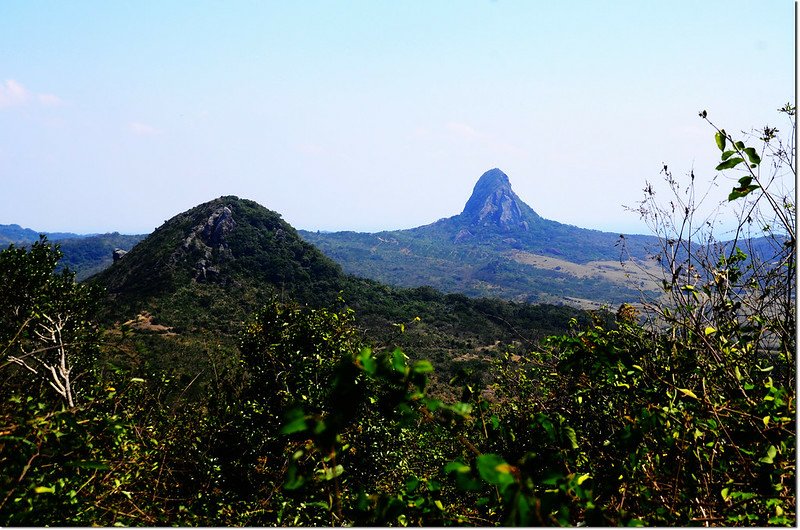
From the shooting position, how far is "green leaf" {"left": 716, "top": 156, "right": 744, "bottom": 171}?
2932 millimetres

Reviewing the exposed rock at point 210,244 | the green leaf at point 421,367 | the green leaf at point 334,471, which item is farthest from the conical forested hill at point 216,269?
the green leaf at point 421,367

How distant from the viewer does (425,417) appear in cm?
187

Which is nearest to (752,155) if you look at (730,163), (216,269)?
(730,163)

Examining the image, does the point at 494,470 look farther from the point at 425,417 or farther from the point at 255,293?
the point at 255,293

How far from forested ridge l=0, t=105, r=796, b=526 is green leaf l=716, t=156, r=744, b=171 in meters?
0.01

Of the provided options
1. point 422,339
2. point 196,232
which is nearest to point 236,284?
point 196,232

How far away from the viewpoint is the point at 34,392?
762 cm

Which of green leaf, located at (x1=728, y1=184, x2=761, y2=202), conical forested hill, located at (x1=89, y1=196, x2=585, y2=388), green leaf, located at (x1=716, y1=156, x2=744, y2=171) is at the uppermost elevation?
green leaf, located at (x1=716, y1=156, x2=744, y2=171)

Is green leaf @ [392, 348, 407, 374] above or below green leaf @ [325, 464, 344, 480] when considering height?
above

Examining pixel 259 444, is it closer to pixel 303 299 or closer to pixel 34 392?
pixel 34 392

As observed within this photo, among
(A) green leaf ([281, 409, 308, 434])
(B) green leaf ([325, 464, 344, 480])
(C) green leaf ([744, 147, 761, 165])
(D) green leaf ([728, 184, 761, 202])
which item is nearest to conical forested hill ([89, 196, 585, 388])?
(B) green leaf ([325, 464, 344, 480])

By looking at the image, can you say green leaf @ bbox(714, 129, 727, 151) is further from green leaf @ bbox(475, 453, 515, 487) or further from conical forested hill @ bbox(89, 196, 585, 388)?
conical forested hill @ bbox(89, 196, 585, 388)

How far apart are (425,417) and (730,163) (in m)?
2.95

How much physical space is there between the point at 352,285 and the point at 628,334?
10079cm
